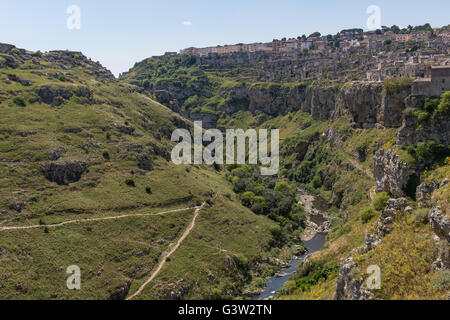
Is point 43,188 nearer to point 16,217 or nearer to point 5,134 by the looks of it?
point 16,217

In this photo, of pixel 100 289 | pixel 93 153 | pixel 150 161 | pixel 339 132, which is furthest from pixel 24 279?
pixel 339 132

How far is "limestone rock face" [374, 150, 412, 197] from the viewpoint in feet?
166

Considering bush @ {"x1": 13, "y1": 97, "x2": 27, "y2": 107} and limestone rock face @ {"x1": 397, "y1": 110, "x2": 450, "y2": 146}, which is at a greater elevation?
bush @ {"x1": 13, "y1": 97, "x2": 27, "y2": 107}

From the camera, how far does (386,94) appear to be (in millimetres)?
75188

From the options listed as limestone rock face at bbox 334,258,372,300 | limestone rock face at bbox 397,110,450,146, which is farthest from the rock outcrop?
limestone rock face at bbox 334,258,372,300

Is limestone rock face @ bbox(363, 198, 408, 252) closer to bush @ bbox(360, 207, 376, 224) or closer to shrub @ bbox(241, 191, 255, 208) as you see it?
bush @ bbox(360, 207, 376, 224)

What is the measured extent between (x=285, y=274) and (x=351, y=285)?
112 feet

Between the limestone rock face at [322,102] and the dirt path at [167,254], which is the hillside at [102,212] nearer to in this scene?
the dirt path at [167,254]

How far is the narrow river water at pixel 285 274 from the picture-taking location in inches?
2268

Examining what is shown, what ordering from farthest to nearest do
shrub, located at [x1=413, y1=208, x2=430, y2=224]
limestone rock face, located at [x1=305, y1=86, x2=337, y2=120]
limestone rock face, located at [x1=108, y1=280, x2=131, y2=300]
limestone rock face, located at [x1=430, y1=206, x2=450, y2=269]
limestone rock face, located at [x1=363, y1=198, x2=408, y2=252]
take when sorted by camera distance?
1. limestone rock face, located at [x1=305, y1=86, x2=337, y2=120]
2. limestone rock face, located at [x1=108, y1=280, x2=131, y2=300]
3. limestone rock face, located at [x1=363, y1=198, x2=408, y2=252]
4. shrub, located at [x1=413, y1=208, x2=430, y2=224]
5. limestone rock face, located at [x1=430, y1=206, x2=450, y2=269]

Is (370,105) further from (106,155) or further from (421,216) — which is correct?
(421,216)

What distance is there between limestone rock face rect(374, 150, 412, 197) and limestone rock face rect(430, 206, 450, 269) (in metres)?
21.7

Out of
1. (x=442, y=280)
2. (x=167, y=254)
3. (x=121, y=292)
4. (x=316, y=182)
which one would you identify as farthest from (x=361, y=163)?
(x=442, y=280)

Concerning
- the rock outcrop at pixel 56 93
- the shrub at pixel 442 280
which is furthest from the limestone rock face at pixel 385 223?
the rock outcrop at pixel 56 93
